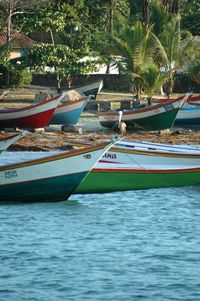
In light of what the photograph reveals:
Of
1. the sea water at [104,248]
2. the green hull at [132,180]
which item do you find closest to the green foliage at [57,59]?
the sea water at [104,248]

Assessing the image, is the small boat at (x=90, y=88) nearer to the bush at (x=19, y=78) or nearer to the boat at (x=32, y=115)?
the bush at (x=19, y=78)

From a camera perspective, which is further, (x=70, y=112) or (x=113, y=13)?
(x=113, y=13)

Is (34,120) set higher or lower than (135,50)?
lower

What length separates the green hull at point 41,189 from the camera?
86.3ft

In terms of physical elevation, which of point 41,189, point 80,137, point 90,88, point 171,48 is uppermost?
point 171,48

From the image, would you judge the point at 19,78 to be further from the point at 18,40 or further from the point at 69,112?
the point at 69,112

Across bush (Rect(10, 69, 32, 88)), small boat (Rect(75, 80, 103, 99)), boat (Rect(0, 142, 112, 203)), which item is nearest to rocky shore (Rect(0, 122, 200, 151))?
small boat (Rect(75, 80, 103, 99))

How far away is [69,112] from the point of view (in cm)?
4672

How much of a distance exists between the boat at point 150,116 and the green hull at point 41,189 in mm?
18915

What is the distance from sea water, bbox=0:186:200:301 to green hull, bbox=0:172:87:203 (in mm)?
358

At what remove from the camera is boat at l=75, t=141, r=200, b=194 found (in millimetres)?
28234

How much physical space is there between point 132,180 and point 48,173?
10.8ft

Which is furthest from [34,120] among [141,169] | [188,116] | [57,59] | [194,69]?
[141,169]

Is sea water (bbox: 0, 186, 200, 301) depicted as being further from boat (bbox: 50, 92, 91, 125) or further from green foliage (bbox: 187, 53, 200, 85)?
green foliage (bbox: 187, 53, 200, 85)
